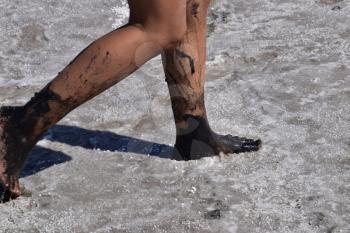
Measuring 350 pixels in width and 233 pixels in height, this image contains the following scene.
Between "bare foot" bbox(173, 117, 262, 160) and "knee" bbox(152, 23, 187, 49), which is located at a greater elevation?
"knee" bbox(152, 23, 187, 49)

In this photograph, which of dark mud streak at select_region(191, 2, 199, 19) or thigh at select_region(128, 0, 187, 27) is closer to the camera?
thigh at select_region(128, 0, 187, 27)

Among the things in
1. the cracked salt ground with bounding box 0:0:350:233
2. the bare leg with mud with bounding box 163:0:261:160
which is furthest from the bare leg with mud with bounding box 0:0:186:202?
the cracked salt ground with bounding box 0:0:350:233

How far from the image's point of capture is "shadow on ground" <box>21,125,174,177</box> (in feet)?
8.19

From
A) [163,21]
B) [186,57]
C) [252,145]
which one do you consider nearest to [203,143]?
[252,145]

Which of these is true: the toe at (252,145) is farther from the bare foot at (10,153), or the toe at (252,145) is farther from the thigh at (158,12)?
the bare foot at (10,153)

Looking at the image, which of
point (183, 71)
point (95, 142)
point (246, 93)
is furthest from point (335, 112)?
point (95, 142)

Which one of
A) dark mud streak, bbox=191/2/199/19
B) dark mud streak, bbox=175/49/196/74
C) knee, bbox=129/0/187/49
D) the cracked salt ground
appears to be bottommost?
the cracked salt ground

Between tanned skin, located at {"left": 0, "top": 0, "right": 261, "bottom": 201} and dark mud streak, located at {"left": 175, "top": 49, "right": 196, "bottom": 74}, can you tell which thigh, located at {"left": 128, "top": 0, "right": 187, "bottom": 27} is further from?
dark mud streak, located at {"left": 175, "top": 49, "right": 196, "bottom": 74}

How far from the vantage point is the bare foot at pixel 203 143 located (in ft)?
7.95

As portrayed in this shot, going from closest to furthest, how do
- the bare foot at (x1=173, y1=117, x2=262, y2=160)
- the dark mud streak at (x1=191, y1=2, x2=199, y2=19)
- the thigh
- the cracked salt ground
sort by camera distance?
the thigh
the cracked salt ground
the dark mud streak at (x1=191, y1=2, x2=199, y2=19)
the bare foot at (x1=173, y1=117, x2=262, y2=160)

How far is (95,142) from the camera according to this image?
2611 millimetres

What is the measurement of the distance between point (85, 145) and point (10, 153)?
43cm

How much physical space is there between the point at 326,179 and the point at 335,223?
0.25 m

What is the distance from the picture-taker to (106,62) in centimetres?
207
